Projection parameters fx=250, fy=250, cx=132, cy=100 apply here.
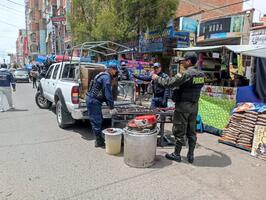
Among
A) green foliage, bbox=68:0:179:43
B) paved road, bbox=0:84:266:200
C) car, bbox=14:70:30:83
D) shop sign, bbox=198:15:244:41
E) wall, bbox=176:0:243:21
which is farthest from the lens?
car, bbox=14:70:30:83

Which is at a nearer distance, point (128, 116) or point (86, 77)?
point (128, 116)

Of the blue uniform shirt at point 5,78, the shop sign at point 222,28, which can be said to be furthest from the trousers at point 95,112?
the shop sign at point 222,28

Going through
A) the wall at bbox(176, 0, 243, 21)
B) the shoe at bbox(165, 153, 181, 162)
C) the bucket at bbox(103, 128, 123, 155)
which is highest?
the wall at bbox(176, 0, 243, 21)

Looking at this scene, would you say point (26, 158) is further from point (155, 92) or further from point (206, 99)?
point (206, 99)

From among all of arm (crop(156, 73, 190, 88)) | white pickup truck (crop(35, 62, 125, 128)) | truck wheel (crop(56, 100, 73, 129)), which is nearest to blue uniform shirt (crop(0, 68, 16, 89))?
white pickup truck (crop(35, 62, 125, 128))

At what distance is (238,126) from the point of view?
579cm

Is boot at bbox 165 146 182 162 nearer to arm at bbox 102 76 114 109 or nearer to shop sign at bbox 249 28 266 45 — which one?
arm at bbox 102 76 114 109

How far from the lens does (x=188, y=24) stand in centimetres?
1563

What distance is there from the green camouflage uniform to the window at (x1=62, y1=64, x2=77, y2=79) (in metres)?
3.80

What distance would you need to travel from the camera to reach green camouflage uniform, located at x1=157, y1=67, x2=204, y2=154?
174 inches

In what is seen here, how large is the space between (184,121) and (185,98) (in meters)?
0.43

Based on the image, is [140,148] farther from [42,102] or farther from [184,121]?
[42,102]

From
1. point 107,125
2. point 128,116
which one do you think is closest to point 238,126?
point 128,116

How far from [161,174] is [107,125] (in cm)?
356
